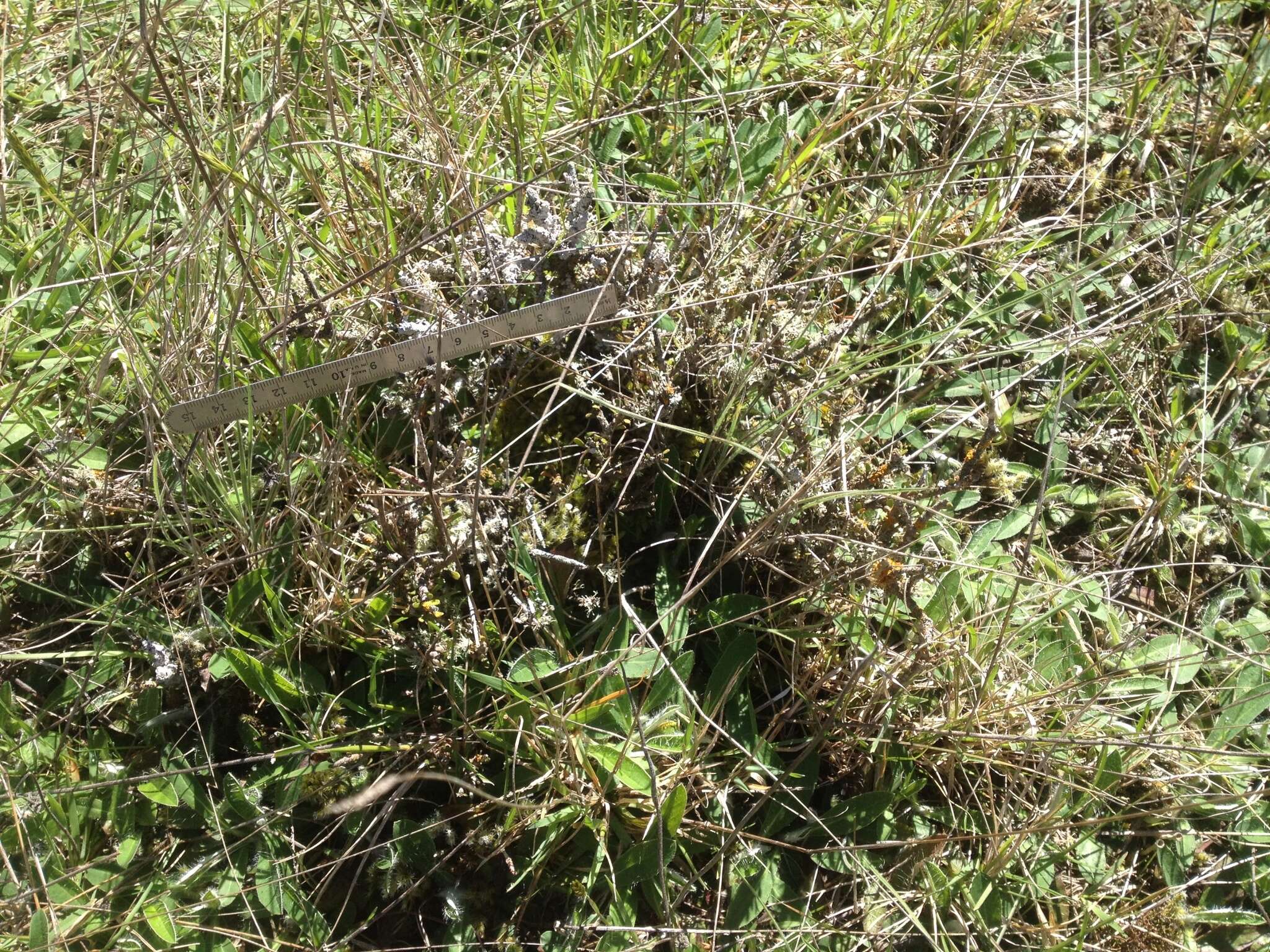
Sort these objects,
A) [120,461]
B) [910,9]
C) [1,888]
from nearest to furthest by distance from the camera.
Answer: [1,888] < [120,461] < [910,9]

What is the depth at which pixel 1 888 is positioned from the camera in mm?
1485

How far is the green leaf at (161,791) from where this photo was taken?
5.01 ft

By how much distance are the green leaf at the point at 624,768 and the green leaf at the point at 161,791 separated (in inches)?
26.4

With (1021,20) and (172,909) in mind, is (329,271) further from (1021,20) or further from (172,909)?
(1021,20)

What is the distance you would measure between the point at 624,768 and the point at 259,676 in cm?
61

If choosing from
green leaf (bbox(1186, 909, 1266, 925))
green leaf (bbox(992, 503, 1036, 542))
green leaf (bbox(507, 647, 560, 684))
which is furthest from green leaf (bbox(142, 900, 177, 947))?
green leaf (bbox(1186, 909, 1266, 925))

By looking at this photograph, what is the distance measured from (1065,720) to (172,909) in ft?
4.97

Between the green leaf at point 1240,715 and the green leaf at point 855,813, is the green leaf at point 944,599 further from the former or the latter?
the green leaf at point 1240,715

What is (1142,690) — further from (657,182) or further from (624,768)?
(657,182)

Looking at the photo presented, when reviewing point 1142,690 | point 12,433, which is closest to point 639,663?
point 1142,690

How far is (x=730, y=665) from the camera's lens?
5.44 ft

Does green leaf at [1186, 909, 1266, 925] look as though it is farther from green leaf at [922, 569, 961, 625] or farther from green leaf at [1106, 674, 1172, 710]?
green leaf at [922, 569, 961, 625]

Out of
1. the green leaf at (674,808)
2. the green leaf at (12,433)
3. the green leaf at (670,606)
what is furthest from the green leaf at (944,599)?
the green leaf at (12,433)

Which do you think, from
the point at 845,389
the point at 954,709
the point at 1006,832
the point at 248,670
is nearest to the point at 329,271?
the point at 248,670
